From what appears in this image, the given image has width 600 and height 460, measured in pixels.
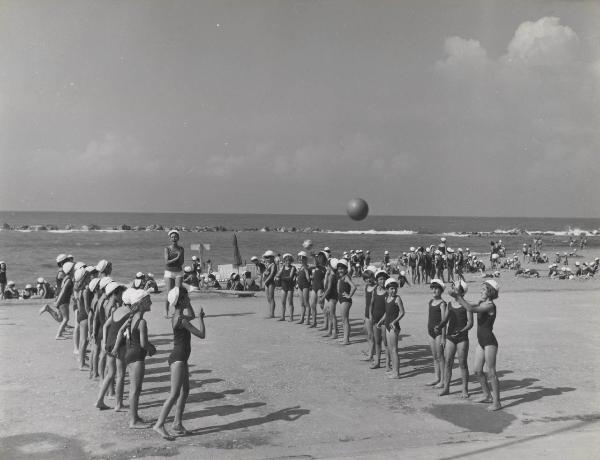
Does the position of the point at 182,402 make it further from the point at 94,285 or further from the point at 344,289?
the point at 344,289

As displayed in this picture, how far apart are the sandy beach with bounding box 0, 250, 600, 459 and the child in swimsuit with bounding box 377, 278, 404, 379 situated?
0.34 metres

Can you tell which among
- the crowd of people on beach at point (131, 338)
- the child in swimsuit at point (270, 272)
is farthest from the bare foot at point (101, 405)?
the child in swimsuit at point (270, 272)

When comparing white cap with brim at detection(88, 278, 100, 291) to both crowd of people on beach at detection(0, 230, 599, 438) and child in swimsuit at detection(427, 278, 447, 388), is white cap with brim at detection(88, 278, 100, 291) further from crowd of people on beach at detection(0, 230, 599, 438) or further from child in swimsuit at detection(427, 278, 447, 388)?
child in swimsuit at detection(427, 278, 447, 388)

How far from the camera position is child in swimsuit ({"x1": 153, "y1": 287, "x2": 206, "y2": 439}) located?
646 centimetres

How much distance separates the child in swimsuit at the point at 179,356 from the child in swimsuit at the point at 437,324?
3784 millimetres

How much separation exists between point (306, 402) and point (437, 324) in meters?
2.36

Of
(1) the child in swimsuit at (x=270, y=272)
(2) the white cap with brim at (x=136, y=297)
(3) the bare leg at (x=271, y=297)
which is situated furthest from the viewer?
(3) the bare leg at (x=271, y=297)

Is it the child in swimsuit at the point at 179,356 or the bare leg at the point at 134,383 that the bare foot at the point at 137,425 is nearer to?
the bare leg at the point at 134,383

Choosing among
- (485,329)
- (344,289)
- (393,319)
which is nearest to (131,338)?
(393,319)

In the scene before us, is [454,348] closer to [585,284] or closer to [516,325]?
[516,325]

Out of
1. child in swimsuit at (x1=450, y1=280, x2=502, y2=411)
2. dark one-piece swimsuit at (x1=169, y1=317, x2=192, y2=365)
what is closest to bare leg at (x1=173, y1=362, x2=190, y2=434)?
dark one-piece swimsuit at (x1=169, y1=317, x2=192, y2=365)

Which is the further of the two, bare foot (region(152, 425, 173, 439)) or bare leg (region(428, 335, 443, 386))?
bare leg (region(428, 335, 443, 386))

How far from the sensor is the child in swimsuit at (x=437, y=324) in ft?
28.0

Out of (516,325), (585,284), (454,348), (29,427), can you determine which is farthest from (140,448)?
(585,284)
